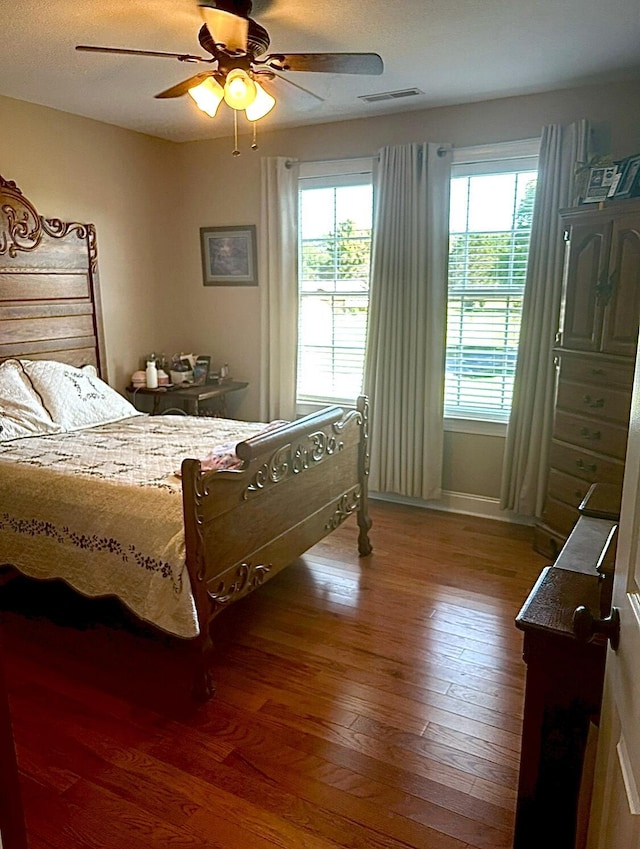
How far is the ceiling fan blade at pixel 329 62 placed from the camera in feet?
7.80

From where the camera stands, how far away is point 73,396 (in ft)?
12.1

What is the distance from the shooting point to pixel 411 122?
3896 millimetres

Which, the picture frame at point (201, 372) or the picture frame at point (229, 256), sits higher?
the picture frame at point (229, 256)

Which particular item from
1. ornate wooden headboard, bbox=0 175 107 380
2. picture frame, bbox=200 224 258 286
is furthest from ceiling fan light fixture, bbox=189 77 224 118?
picture frame, bbox=200 224 258 286

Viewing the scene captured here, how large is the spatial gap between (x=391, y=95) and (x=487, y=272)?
1181 mm

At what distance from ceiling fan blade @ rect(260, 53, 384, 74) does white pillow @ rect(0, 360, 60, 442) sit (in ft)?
7.10

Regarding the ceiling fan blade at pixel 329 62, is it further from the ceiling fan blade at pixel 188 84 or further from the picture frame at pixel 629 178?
the picture frame at pixel 629 178

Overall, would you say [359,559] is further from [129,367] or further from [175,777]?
[129,367]

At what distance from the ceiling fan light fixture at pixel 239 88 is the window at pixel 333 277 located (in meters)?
1.74

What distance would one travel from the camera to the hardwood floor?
1784 mm

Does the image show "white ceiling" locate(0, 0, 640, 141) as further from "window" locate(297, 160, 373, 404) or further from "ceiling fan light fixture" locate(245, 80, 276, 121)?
"window" locate(297, 160, 373, 404)

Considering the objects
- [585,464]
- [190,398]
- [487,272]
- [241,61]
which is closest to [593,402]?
[585,464]

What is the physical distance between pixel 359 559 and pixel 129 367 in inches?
92.1

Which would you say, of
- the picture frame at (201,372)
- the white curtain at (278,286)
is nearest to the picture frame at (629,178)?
the white curtain at (278,286)
